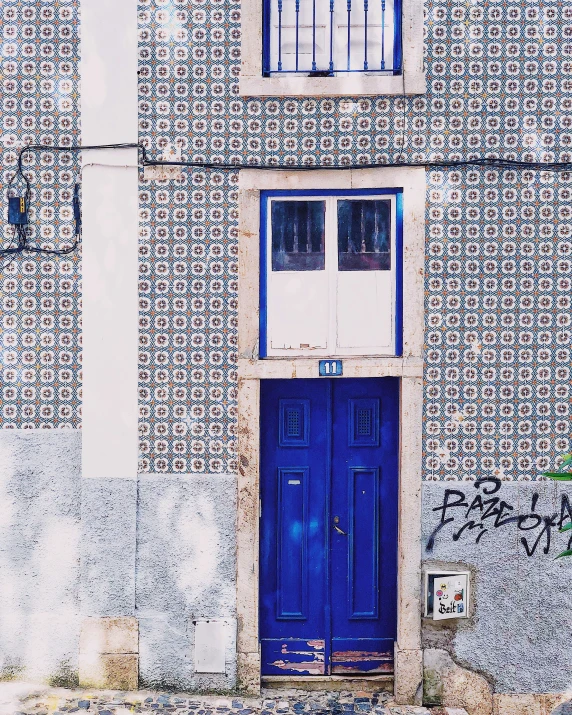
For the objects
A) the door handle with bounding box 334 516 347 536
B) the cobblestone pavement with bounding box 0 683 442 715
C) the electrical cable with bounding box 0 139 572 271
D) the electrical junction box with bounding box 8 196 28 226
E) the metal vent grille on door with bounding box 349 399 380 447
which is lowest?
the cobblestone pavement with bounding box 0 683 442 715

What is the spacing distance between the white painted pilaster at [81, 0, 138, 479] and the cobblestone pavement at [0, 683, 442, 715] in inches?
59.1

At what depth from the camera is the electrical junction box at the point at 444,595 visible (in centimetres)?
519

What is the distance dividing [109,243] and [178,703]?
10.3 feet

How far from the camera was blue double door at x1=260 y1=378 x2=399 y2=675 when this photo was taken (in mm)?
5434

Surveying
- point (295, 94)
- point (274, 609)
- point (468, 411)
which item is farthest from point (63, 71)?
point (274, 609)

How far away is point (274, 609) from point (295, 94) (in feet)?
11.7

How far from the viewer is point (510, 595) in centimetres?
527

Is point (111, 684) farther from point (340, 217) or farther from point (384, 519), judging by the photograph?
point (340, 217)

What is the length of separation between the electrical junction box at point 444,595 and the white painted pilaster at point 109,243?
2.16 metres

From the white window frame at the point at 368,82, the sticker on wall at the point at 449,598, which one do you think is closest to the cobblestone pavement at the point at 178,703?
the sticker on wall at the point at 449,598

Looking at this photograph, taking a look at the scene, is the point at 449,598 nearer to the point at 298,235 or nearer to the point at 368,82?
the point at 298,235

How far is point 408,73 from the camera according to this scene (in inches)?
199

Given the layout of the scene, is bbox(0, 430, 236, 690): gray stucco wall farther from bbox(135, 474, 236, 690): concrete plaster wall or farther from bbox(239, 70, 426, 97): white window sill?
bbox(239, 70, 426, 97): white window sill

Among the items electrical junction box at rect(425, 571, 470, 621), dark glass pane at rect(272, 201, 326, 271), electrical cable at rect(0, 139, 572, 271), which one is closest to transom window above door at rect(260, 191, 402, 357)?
dark glass pane at rect(272, 201, 326, 271)
